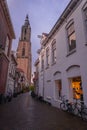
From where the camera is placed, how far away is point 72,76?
26.2 feet

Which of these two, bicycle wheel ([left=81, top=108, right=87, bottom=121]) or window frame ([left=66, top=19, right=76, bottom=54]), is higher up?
window frame ([left=66, top=19, right=76, bottom=54])

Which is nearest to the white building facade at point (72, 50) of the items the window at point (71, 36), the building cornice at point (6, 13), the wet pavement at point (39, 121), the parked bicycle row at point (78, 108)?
the window at point (71, 36)

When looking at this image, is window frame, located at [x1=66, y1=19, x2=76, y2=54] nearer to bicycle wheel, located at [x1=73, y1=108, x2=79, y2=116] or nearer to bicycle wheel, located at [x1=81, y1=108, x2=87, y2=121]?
bicycle wheel, located at [x1=73, y1=108, x2=79, y2=116]

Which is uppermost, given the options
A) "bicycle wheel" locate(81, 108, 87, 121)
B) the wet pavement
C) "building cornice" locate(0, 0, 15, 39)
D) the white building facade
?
"building cornice" locate(0, 0, 15, 39)

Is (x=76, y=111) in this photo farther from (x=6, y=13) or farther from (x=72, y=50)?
→ (x=6, y=13)

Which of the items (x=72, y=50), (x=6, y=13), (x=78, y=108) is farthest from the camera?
(x=6, y=13)

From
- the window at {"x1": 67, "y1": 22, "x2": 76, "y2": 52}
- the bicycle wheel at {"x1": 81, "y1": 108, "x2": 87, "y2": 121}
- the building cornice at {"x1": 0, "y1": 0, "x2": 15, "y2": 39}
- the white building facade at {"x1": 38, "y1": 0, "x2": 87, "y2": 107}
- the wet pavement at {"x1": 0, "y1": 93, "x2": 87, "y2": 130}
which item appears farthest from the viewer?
the building cornice at {"x1": 0, "y1": 0, "x2": 15, "y2": 39}

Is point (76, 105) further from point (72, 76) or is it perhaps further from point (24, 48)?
point (24, 48)

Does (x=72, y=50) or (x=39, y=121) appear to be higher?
(x=72, y=50)

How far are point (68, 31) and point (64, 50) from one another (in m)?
1.58

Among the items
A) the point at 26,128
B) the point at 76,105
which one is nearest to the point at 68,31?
the point at 76,105

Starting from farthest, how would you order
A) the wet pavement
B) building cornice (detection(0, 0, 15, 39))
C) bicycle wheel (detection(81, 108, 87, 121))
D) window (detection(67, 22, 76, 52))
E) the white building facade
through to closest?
1. building cornice (detection(0, 0, 15, 39))
2. window (detection(67, 22, 76, 52))
3. the white building facade
4. bicycle wheel (detection(81, 108, 87, 121))
5. the wet pavement

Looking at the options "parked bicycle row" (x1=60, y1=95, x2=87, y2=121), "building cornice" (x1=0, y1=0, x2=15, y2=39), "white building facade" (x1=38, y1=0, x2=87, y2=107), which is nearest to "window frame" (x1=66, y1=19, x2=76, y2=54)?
"white building facade" (x1=38, y1=0, x2=87, y2=107)

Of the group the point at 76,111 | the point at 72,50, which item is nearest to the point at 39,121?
the point at 76,111
